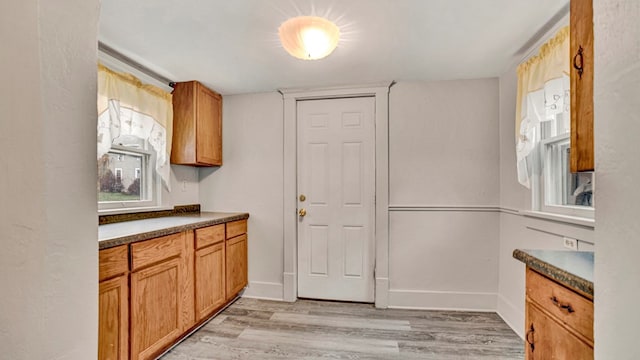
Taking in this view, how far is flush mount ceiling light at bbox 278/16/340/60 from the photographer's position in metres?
1.66

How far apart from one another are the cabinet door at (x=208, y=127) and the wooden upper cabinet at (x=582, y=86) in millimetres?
2718

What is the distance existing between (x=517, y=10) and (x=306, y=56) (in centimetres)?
126

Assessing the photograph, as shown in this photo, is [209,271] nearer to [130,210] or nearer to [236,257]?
[236,257]

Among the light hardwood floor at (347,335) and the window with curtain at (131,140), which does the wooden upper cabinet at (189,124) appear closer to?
the window with curtain at (131,140)

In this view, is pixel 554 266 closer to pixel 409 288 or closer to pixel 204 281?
pixel 409 288

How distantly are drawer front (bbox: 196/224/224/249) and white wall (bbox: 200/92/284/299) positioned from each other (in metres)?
0.52

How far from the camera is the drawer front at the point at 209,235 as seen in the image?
2.38 meters

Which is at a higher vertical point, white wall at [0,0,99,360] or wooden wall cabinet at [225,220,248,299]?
white wall at [0,0,99,360]

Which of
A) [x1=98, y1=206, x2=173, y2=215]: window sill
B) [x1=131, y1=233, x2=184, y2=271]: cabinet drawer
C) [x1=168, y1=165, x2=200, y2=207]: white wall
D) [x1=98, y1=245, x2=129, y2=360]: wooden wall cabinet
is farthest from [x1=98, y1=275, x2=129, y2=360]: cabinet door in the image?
[x1=168, y1=165, x2=200, y2=207]: white wall

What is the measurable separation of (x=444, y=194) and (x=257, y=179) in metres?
1.92

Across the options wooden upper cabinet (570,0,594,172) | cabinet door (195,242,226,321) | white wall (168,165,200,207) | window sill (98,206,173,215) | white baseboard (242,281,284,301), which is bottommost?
white baseboard (242,281,284,301)

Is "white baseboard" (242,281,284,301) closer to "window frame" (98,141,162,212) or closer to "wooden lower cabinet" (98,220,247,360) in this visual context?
"wooden lower cabinet" (98,220,247,360)

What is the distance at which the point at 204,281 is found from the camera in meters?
2.44

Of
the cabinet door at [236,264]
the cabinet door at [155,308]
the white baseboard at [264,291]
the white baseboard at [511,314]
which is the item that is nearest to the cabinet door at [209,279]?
the cabinet door at [236,264]
